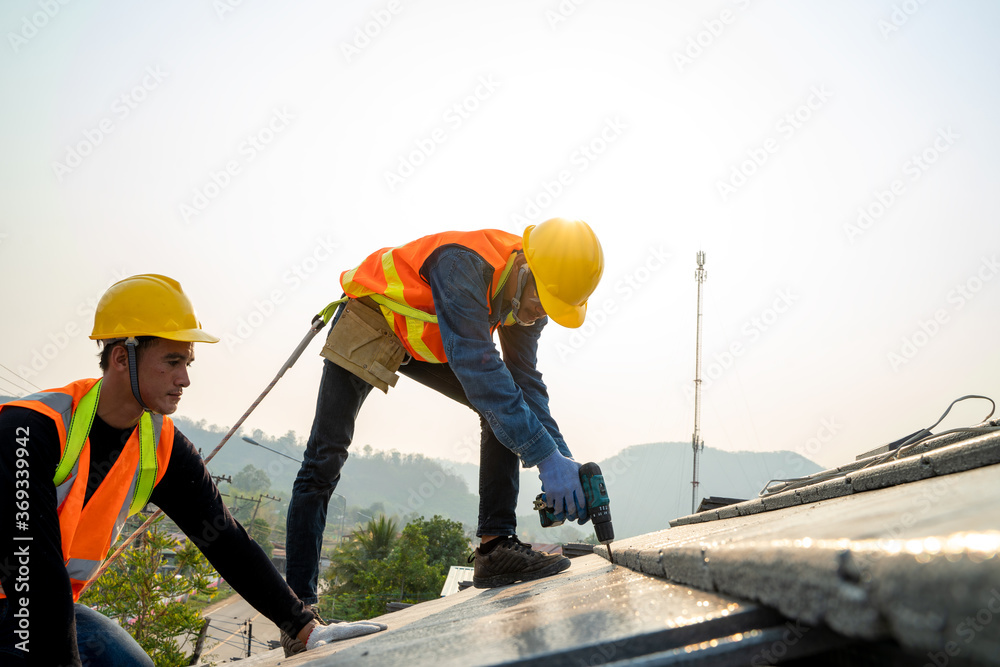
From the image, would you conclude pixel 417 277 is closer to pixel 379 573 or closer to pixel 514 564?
pixel 514 564

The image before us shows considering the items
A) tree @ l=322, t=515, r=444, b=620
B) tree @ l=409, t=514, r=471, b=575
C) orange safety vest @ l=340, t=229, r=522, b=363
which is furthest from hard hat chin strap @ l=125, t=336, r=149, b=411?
tree @ l=409, t=514, r=471, b=575

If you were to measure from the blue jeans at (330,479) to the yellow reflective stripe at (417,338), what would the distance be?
40 centimetres

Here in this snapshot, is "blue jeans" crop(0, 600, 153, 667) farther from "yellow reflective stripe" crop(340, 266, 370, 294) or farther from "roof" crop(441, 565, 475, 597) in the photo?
"roof" crop(441, 565, 475, 597)

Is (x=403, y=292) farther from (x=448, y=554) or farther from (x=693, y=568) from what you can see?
(x=448, y=554)

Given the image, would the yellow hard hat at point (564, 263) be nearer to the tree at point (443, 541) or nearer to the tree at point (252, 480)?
the tree at point (443, 541)

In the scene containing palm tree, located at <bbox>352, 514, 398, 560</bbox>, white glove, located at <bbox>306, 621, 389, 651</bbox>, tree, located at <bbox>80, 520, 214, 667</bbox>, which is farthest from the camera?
palm tree, located at <bbox>352, 514, 398, 560</bbox>

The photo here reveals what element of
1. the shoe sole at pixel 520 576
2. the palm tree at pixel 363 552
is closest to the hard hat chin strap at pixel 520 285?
the shoe sole at pixel 520 576

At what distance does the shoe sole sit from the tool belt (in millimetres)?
1185

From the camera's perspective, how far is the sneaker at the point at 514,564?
122 inches

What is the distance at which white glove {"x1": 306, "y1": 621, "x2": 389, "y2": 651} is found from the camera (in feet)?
8.18

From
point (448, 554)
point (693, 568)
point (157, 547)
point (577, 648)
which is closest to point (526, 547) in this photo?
point (693, 568)

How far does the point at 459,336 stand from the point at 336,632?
53.6 inches

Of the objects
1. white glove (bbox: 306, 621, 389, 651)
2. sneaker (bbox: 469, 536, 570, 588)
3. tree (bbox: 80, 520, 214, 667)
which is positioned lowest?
tree (bbox: 80, 520, 214, 667)

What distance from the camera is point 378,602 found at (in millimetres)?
31812
